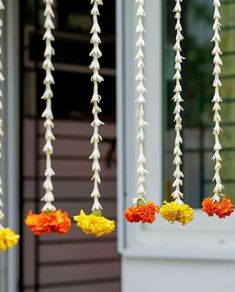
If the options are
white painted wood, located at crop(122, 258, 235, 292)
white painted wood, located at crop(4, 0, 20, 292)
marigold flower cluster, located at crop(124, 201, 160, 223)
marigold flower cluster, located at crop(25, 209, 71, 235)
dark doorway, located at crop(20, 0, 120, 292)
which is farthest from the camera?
dark doorway, located at crop(20, 0, 120, 292)

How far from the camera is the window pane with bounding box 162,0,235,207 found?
2.58m

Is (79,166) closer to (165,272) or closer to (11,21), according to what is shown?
(11,21)

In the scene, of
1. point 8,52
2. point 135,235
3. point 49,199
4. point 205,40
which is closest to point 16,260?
point 135,235

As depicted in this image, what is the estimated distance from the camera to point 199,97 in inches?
104

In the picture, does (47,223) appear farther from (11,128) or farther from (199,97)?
(11,128)

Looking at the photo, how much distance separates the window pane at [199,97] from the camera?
2.58 metres

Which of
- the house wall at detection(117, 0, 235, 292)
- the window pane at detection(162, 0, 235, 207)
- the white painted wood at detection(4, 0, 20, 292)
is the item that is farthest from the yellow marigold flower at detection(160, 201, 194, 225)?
the white painted wood at detection(4, 0, 20, 292)

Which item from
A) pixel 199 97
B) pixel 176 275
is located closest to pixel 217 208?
pixel 176 275

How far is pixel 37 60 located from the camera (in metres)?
3.38

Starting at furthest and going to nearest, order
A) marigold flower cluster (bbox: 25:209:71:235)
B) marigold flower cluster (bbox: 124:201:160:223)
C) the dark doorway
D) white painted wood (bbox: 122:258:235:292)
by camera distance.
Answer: the dark doorway
white painted wood (bbox: 122:258:235:292)
marigold flower cluster (bbox: 124:201:160:223)
marigold flower cluster (bbox: 25:209:71:235)

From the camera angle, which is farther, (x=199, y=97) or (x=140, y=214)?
(x=199, y=97)

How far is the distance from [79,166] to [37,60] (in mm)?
740

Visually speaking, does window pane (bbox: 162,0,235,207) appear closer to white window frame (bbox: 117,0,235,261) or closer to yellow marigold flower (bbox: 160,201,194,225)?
white window frame (bbox: 117,0,235,261)

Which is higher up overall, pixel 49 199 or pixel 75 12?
pixel 75 12
